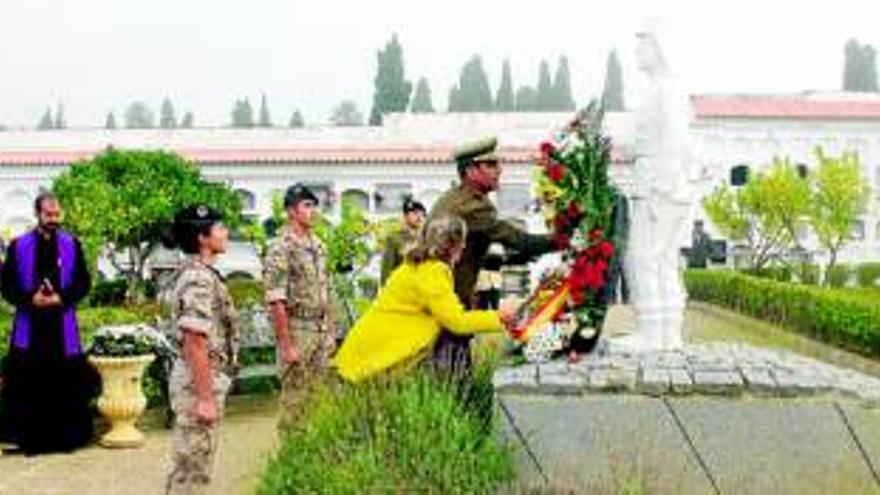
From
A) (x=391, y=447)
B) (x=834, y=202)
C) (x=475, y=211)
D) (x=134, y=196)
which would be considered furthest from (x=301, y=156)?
(x=391, y=447)

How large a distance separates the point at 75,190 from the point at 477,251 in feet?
84.7

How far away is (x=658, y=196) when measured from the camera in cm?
951

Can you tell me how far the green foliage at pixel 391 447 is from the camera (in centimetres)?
639

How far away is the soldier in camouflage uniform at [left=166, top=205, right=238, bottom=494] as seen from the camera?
697cm

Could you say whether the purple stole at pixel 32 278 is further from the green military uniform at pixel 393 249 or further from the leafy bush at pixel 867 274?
the leafy bush at pixel 867 274

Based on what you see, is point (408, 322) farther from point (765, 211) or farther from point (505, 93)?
point (505, 93)

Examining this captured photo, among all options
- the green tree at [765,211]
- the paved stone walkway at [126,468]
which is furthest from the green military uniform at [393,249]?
the green tree at [765,211]

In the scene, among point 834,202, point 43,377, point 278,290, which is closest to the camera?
point 278,290

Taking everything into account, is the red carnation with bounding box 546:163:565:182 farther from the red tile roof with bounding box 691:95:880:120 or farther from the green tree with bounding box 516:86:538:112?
the green tree with bounding box 516:86:538:112

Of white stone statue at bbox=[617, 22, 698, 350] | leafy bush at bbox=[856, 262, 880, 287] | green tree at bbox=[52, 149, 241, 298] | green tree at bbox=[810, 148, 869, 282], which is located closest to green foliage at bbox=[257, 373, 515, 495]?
white stone statue at bbox=[617, 22, 698, 350]

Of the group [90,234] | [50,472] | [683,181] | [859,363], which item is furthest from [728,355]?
[90,234]

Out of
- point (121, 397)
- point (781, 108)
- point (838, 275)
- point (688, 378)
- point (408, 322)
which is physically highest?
point (781, 108)

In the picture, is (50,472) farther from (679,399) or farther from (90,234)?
(90,234)

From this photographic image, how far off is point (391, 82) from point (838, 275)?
24.4 meters
